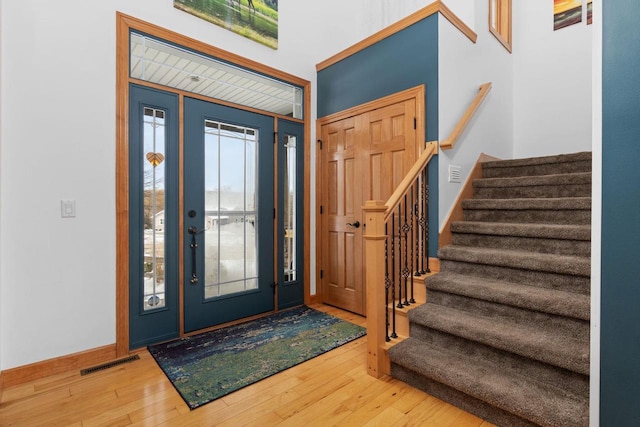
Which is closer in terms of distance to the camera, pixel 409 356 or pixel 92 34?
pixel 409 356

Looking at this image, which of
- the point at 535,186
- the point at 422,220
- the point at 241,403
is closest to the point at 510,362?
the point at 422,220

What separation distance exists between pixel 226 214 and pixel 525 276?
2.42 metres

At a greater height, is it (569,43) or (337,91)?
(569,43)

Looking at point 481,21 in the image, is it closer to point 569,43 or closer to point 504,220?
point 569,43

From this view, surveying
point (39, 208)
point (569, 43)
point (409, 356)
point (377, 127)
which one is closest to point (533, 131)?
point (569, 43)

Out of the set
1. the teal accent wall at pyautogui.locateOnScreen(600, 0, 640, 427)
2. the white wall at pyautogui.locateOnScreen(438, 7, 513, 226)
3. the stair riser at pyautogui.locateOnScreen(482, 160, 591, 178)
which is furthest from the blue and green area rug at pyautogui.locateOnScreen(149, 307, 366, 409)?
the stair riser at pyautogui.locateOnScreen(482, 160, 591, 178)

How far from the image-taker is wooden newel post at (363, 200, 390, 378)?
2076 mm

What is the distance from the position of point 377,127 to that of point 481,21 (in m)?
1.71

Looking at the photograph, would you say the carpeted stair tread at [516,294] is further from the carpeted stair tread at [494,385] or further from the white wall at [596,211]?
the white wall at [596,211]

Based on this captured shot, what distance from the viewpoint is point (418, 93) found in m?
2.76

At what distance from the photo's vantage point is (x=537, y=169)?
123 inches

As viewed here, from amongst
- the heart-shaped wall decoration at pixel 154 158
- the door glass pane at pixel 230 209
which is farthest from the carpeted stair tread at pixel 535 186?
the heart-shaped wall decoration at pixel 154 158

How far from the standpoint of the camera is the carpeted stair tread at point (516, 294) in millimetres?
1743

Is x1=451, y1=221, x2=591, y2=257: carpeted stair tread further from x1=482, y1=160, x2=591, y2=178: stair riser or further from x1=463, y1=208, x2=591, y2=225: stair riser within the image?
x1=482, y1=160, x2=591, y2=178: stair riser
